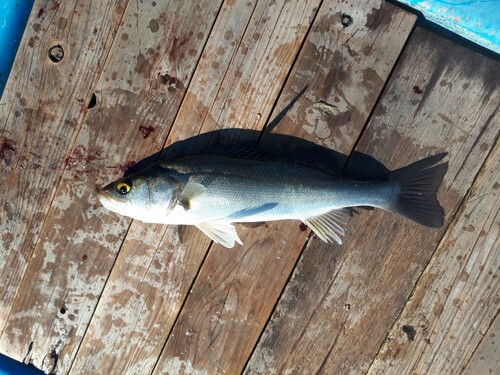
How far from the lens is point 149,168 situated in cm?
279

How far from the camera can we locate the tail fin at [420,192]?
2.85 metres

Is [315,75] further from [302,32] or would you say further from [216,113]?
[216,113]

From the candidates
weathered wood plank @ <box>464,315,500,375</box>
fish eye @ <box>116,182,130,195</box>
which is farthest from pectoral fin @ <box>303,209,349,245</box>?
weathered wood plank @ <box>464,315,500,375</box>

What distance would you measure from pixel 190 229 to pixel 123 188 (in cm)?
63

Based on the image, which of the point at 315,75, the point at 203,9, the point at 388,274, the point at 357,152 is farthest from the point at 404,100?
the point at 203,9

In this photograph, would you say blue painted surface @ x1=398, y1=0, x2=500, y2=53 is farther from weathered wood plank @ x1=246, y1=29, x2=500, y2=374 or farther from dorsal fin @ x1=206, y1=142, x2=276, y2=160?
dorsal fin @ x1=206, y1=142, x2=276, y2=160

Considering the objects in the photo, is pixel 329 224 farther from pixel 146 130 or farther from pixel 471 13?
pixel 471 13

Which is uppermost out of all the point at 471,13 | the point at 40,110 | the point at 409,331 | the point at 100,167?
the point at 471,13

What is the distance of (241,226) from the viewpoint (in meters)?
3.05

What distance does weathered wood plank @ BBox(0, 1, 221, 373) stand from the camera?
2.95 metres

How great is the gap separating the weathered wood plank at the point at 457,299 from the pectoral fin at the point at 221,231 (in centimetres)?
156

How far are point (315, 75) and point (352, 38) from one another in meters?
0.40

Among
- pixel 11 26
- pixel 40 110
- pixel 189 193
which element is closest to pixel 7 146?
pixel 40 110

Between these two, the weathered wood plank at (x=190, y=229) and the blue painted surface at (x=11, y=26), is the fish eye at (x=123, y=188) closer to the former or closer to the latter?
the weathered wood plank at (x=190, y=229)
